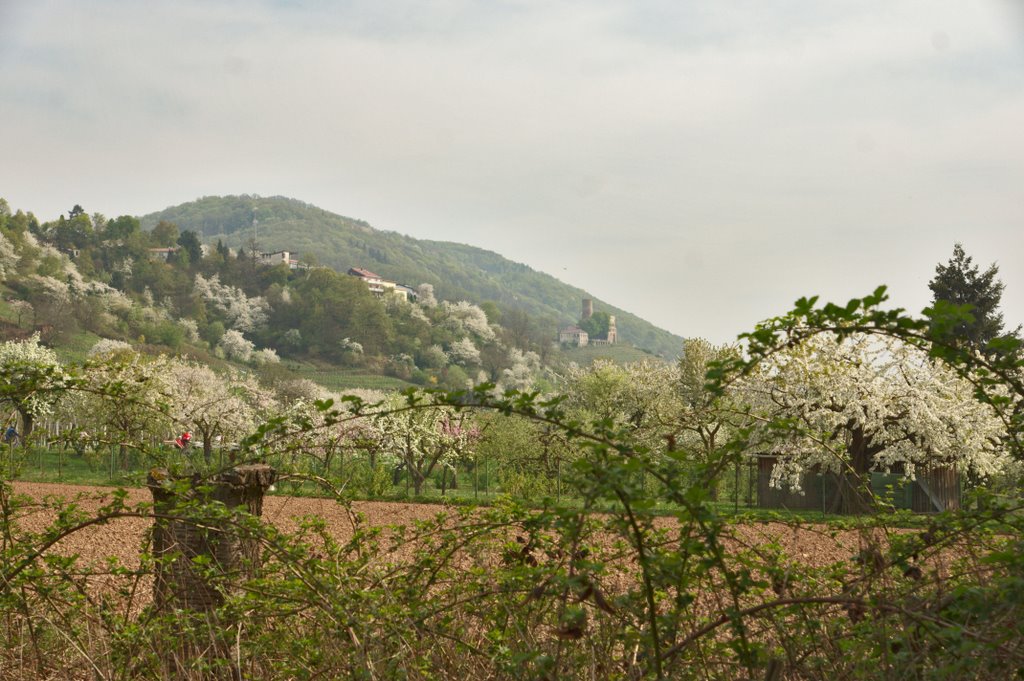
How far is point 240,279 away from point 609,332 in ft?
219

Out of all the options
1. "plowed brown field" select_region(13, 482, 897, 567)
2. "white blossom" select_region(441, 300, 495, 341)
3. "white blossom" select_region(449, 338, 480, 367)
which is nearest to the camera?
"plowed brown field" select_region(13, 482, 897, 567)

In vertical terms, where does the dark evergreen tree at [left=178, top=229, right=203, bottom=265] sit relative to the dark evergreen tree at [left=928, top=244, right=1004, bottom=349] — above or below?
above

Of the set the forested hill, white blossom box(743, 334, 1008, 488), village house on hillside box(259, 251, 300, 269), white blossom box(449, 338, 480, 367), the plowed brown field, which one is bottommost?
the plowed brown field

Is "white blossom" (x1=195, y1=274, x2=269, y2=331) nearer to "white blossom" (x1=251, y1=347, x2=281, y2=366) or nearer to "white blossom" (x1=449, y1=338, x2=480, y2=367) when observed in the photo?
"white blossom" (x1=251, y1=347, x2=281, y2=366)

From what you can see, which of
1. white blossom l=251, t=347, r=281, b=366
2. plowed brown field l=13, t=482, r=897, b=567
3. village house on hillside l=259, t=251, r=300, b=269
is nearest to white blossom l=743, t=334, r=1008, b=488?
plowed brown field l=13, t=482, r=897, b=567

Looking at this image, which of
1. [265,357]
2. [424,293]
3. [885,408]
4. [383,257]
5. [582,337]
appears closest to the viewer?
[885,408]

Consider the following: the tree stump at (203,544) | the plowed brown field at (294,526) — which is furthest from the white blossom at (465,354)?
the tree stump at (203,544)

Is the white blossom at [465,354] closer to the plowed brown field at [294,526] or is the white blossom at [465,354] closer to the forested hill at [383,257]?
the forested hill at [383,257]

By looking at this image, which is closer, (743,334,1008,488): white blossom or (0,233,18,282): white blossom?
(743,334,1008,488): white blossom

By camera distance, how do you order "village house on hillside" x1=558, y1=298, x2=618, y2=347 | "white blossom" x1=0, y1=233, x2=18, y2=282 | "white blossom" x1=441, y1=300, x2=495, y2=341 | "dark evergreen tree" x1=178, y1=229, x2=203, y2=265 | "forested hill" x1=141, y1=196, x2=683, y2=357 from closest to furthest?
"white blossom" x1=0, y1=233, x2=18, y2=282 → "white blossom" x1=441, y1=300, x2=495, y2=341 → "dark evergreen tree" x1=178, y1=229, x2=203, y2=265 → "village house on hillside" x1=558, y1=298, x2=618, y2=347 → "forested hill" x1=141, y1=196, x2=683, y2=357

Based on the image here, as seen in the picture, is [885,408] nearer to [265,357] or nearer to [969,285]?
[969,285]

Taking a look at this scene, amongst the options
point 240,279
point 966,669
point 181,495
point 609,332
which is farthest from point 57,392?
point 609,332

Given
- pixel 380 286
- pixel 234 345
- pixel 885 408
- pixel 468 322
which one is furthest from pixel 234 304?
pixel 885 408

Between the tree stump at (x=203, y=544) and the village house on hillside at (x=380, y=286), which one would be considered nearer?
the tree stump at (x=203, y=544)
